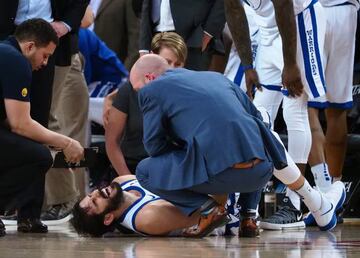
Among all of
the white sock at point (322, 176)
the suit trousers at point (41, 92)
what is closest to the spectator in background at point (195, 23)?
the suit trousers at point (41, 92)

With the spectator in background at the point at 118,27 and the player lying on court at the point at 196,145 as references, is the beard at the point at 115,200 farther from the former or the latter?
the spectator in background at the point at 118,27

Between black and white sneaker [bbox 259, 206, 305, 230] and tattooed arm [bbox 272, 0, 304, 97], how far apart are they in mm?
791

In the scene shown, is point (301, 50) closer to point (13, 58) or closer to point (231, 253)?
point (13, 58)

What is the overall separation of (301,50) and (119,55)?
137 inches

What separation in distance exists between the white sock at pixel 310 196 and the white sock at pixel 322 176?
599 mm

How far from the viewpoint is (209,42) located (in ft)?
25.9

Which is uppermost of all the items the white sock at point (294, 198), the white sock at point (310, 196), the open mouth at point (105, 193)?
the open mouth at point (105, 193)

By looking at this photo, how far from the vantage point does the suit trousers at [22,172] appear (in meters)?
6.26

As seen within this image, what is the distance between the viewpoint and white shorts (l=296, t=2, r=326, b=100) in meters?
6.96

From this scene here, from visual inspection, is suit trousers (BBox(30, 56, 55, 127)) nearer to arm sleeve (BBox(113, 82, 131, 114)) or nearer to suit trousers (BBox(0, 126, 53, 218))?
arm sleeve (BBox(113, 82, 131, 114))

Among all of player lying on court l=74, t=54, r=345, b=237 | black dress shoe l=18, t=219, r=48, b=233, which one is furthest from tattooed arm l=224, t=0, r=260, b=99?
black dress shoe l=18, t=219, r=48, b=233

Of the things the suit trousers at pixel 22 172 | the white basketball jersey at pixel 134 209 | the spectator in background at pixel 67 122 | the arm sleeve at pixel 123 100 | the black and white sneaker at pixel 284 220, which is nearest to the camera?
the white basketball jersey at pixel 134 209

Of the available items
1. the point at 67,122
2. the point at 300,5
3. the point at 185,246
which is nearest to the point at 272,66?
the point at 300,5

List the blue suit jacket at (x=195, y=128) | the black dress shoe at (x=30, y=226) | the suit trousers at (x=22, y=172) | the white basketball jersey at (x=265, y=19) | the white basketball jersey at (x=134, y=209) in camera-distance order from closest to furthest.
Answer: the blue suit jacket at (x=195, y=128) → the white basketball jersey at (x=134, y=209) → the suit trousers at (x=22, y=172) → the black dress shoe at (x=30, y=226) → the white basketball jersey at (x=265, y=19)
